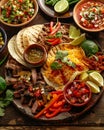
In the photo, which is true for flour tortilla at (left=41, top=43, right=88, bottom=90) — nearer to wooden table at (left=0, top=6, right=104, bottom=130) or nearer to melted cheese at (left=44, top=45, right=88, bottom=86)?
melted cheese at (left=44, top=45, right=88, bottom=86)

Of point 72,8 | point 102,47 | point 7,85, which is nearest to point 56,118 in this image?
point 7,85

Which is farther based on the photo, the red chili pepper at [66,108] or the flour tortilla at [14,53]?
the flour tortilla at [14,53]

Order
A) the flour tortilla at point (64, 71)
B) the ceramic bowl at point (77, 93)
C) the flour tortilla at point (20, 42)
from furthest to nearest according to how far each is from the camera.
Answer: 1. the flour tortilla at point (20, 42)
2. the flour tortilla at point (64, 71)
3. the ceramic bowl at point (77, 93)

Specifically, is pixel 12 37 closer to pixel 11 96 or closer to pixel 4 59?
pixel 4 59

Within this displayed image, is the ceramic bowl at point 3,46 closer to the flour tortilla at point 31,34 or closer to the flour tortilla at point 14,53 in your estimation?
the flour tortilla at point 14,53

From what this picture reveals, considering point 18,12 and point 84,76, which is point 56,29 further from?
point 84,76

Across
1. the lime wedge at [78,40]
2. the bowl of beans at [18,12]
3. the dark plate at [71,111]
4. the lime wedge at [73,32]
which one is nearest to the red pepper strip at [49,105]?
the dark plate at [71,111]

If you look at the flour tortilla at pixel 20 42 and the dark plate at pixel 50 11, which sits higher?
the dark plate at pixel 50 11
